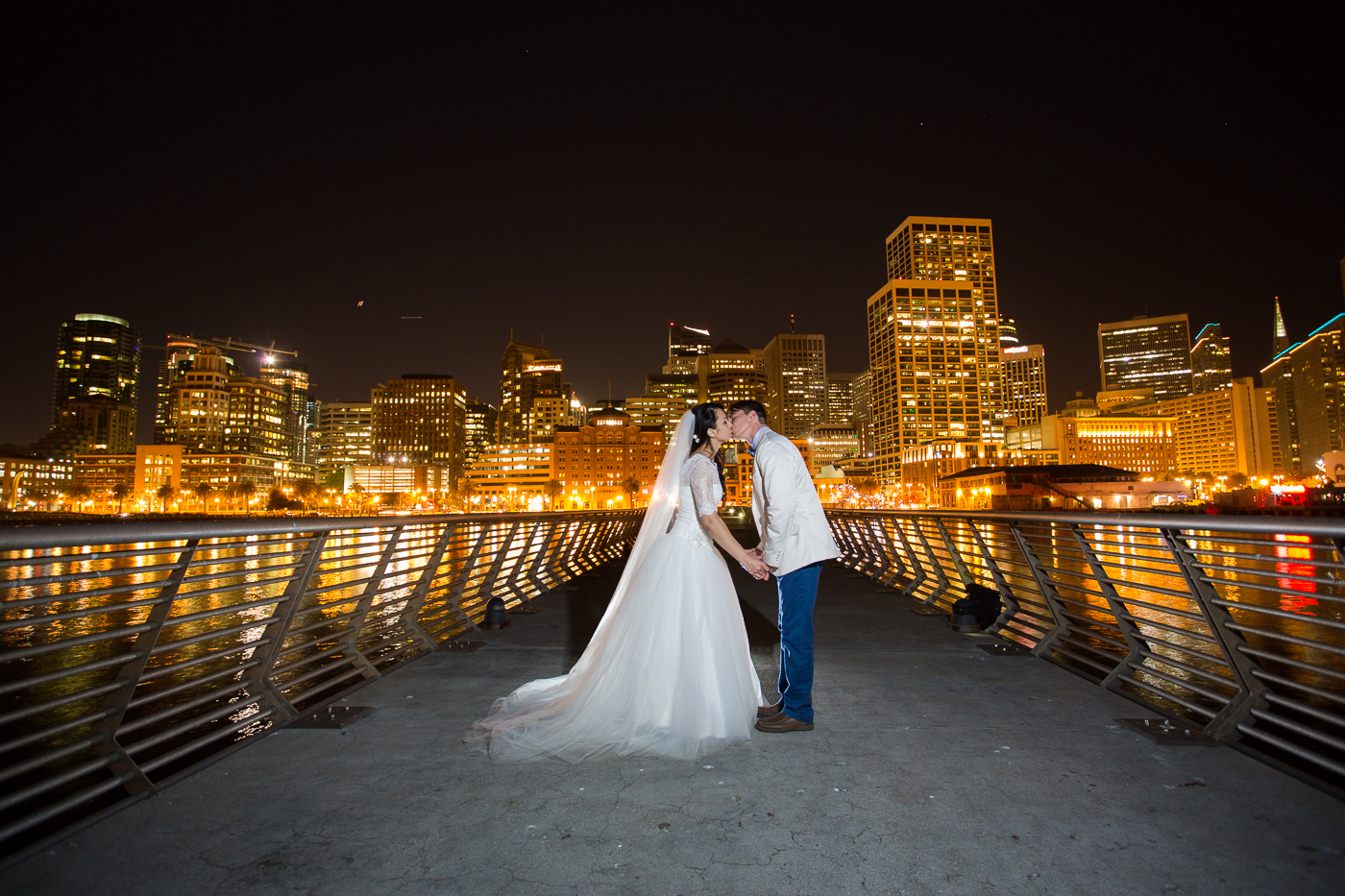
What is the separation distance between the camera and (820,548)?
4.51m

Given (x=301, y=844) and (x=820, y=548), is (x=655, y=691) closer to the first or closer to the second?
(x=820, y=548)

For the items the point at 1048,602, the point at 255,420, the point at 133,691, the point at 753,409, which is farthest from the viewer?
the point at 255,420

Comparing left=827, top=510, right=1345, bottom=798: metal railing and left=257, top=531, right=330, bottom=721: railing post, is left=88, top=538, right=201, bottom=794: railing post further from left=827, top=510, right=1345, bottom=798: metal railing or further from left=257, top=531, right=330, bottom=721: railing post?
left=827, top=510, right=1345, bottom=798: metal railing

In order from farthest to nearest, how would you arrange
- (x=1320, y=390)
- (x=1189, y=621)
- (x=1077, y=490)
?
(x=1320, y=390)
(x=1077, y=490)
(x=1189, y=621)

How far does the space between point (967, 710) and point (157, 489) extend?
187334 mm

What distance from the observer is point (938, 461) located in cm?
16800

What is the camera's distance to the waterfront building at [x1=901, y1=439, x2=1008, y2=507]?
166 meters

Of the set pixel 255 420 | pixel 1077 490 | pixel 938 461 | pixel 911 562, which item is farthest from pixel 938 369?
pixel 911 562

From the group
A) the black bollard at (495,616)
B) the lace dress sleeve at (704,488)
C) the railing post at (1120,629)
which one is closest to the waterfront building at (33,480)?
the black bollard at (495,616)

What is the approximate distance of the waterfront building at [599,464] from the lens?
551 ft

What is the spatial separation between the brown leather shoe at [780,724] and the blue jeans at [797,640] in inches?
1.3

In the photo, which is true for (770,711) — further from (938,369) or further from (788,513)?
(938,369)

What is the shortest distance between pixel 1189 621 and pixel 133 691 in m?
13.0

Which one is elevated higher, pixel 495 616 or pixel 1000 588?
pixel 1000 588
